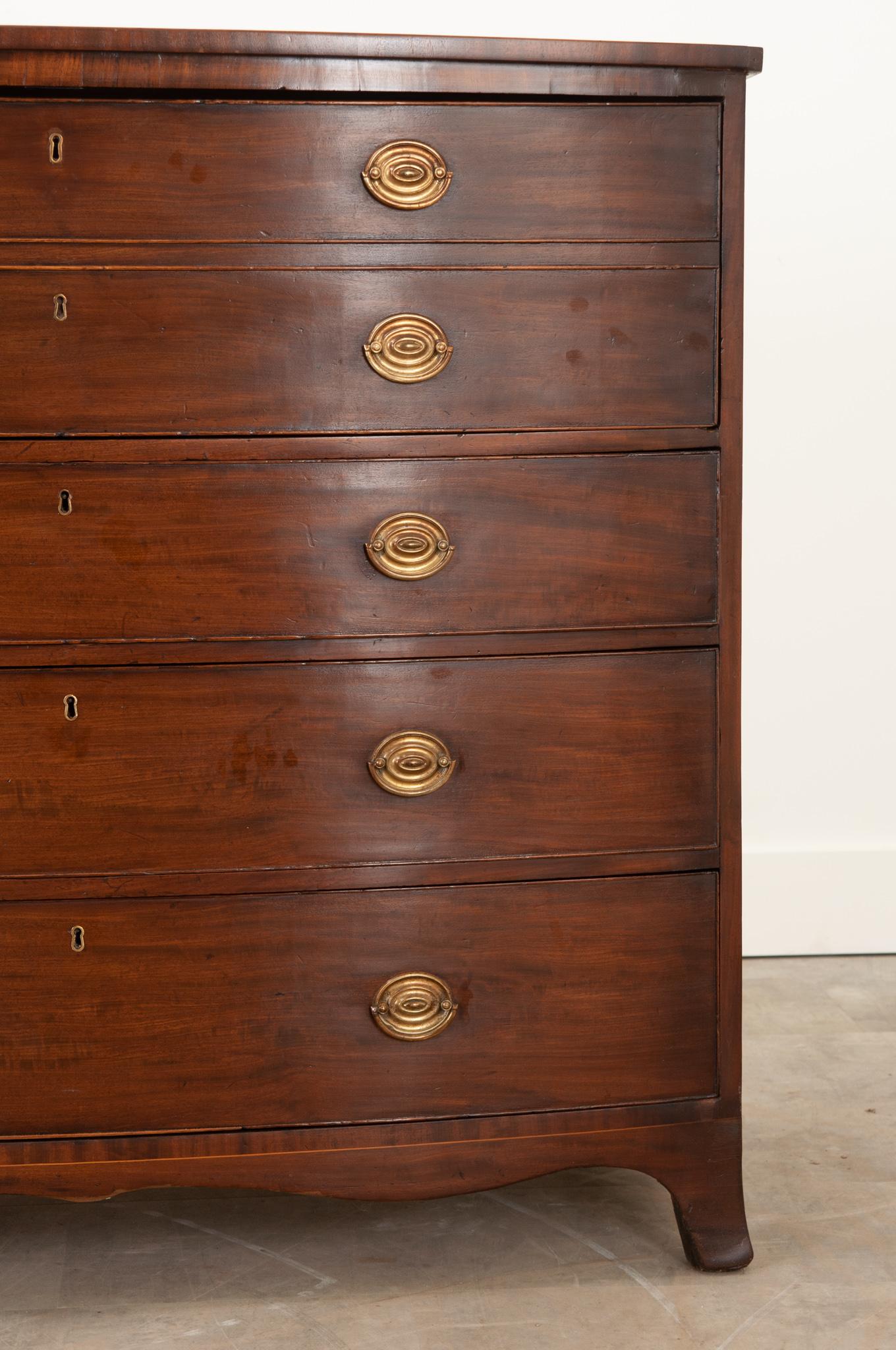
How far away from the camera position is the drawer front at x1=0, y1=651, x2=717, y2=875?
1521 mm

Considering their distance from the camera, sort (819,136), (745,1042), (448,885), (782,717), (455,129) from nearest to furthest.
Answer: (455,129)
(448,885)
(745,1042)
(819,136)
(782,717)

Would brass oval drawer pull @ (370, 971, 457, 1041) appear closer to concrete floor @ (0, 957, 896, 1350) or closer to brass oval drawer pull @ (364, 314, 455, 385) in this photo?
concrete floor @ (0, 957, 896, 1350)

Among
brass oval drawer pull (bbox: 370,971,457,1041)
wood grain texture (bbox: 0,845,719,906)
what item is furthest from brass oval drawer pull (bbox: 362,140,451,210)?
brass oval drawer pull (bbox: 370,971,457,1041)

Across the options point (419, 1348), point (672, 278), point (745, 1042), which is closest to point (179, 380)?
point (672, 278)

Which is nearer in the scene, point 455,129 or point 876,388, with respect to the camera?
point 455,129

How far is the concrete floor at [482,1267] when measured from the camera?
157 centimetres

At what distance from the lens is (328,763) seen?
1550 millimetres

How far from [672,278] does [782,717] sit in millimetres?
1388

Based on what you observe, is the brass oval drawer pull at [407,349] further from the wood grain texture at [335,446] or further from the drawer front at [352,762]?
the drawer front at [352,762]

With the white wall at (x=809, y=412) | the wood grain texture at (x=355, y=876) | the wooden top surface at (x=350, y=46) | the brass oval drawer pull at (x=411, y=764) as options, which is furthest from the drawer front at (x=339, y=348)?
the white wall at (x=809, y=412)

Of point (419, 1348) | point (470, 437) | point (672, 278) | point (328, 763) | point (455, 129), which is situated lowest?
point (419, 1348)

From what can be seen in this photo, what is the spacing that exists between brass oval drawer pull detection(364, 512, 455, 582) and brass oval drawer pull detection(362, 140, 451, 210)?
335 mm

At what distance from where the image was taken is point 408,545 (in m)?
1.52

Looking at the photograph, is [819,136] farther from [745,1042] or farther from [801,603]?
[745,1042]
